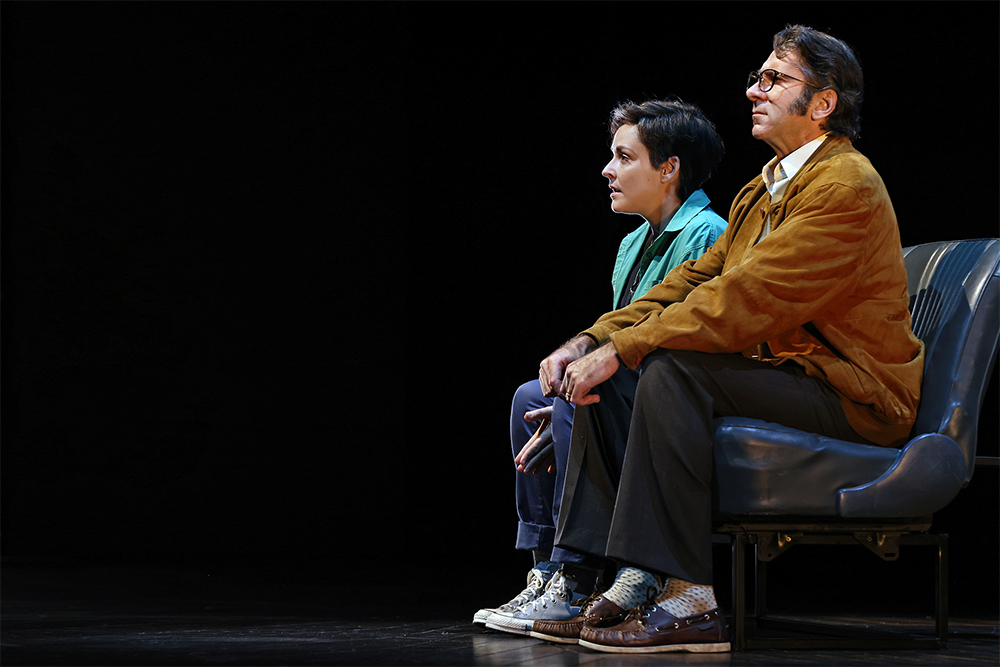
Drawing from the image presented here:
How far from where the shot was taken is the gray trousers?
5.55ft

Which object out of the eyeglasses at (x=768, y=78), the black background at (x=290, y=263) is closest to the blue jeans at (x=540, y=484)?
the eyeglasses at (x=768, y=78)

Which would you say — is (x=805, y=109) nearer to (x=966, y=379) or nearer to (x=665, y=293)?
(x=665, y=293)

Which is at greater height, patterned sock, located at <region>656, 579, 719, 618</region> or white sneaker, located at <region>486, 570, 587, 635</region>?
patterned sock, located at <region>656, 579, 719, 618</region>

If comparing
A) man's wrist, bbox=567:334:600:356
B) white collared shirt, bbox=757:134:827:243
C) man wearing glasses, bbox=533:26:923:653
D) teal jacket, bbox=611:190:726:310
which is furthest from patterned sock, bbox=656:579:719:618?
teal jacket, bbox=611:190:726:310

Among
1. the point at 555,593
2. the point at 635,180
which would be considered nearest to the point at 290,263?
the point at 635,180

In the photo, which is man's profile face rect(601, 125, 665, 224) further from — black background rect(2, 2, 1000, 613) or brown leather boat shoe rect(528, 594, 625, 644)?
black background rect(2, 2, 1000, 613)

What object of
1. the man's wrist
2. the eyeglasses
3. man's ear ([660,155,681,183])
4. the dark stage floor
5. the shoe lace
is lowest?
the dark stage floor

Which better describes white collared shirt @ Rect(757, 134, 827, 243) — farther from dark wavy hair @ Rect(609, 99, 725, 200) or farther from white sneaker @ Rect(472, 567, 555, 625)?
white sneaker @ Rect(472, 567, 555, 625)

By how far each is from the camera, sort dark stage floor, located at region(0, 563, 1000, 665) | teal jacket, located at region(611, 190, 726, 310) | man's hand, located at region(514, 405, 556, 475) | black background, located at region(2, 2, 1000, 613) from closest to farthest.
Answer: dark stage floor, located at region(0, 563, 1000, 665) → man's hand, located at region(514, 405, 556, 475) → teal jacket, located at region(611, 190, 726, 310) → black background, located at region(2, 2, 1000, 613)

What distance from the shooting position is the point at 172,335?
13.2 ft

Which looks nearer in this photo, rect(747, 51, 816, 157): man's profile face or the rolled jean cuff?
rect(747, 51, 816, 157): man's profile face

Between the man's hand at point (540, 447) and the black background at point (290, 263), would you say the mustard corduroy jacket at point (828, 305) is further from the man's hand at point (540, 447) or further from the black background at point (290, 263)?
the black background at point (290, 263)

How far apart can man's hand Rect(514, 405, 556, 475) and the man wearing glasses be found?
0.17 meters

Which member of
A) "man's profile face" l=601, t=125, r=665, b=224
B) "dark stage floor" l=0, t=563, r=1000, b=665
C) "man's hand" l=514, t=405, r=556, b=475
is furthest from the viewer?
"man's profile face" l=601, t=125, r=665, b=224
